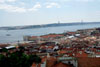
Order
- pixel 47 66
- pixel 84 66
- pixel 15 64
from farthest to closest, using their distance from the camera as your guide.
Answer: pixel 15 64
pixel 47 66
pixel 84 66

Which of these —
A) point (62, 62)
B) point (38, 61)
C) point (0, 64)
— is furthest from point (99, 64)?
point (0, 64)

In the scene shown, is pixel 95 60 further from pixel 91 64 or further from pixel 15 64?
pixel 15 64

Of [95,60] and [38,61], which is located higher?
[95,60]

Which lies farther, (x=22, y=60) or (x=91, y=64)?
(x=22, y=60)

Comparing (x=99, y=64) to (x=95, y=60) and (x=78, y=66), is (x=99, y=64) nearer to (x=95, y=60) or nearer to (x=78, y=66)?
(x=95, y=60)

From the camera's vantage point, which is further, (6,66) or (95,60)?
(6,66)

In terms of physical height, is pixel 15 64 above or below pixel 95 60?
below

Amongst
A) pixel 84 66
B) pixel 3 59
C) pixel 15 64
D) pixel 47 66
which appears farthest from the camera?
pixel 3 59

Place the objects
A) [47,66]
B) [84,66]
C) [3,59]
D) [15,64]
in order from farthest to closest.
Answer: [3,59] < [15,64] < [47,66] < [84,66]

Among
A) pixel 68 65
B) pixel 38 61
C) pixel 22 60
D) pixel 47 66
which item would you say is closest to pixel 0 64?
pixel 22 60
